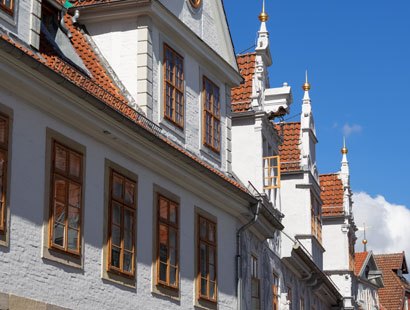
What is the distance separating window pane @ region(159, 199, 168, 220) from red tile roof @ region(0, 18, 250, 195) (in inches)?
44.0

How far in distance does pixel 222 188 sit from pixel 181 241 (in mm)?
2222

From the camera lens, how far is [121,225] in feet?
63.0

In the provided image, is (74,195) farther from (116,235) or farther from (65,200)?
(116,235)

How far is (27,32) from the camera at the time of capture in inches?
700

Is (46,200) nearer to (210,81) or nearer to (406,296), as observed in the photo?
(210,81)

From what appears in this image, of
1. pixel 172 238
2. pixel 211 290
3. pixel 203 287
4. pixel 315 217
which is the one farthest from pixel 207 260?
pixel 315 217

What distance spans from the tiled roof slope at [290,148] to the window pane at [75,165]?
70.4ft

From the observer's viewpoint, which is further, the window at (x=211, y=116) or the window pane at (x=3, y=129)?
the window at (x=211, y=116)

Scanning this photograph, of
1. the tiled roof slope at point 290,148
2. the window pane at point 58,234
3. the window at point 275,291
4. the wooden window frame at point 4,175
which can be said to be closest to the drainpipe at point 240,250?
the window at point 275,291

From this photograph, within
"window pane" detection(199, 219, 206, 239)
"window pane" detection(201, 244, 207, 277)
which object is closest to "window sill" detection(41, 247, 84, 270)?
"window pane" detection(201, 244, 207, 277)

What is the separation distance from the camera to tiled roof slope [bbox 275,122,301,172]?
128ft

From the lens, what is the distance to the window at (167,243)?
67.9 ft

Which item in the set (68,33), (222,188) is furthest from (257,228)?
(68,33)

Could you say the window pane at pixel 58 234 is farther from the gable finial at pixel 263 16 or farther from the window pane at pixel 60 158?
the gable finial at pixel 263 16
